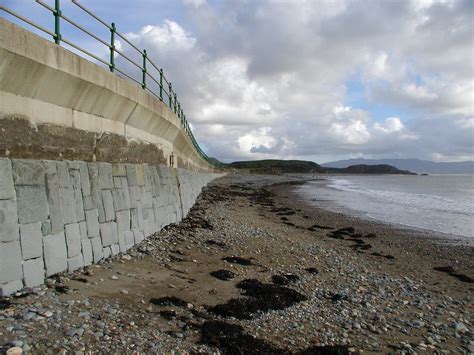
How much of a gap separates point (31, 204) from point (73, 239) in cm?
111

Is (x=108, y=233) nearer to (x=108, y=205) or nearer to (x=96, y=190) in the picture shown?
(x=108, y=205)

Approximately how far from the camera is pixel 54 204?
595cm

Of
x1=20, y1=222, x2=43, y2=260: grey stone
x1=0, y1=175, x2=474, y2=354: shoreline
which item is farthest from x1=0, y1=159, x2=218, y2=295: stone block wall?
x1=0, y1=175, x2=474, y2=354: shoreline

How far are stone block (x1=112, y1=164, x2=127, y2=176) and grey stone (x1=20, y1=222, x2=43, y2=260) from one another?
2.71 metres

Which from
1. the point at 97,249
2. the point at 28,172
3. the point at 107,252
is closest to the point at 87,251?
the point at 97,249

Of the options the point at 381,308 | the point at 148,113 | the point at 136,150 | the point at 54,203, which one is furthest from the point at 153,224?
the point at 381,308

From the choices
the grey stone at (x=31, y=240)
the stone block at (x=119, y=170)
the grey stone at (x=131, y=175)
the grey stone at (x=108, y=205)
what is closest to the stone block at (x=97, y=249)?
the grey stone at (x=108, y=205)

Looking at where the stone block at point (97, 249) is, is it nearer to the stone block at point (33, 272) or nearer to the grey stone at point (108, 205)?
the grey stone at point (108, 205)

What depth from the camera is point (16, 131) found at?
5613mm

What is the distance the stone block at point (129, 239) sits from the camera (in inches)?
327

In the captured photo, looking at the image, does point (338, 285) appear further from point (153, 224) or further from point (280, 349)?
point (153, 224)

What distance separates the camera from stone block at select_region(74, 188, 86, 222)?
6574mm

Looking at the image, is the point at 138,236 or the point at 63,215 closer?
the point at 63,215

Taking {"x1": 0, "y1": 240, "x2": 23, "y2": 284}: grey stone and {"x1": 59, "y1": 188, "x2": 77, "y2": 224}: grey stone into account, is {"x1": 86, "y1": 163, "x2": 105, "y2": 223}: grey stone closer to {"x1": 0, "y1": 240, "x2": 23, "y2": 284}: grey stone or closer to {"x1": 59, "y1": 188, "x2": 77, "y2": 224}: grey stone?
{"x1": 59, "y1": 188, "x2": 77, "y2": 224}: grey stone
